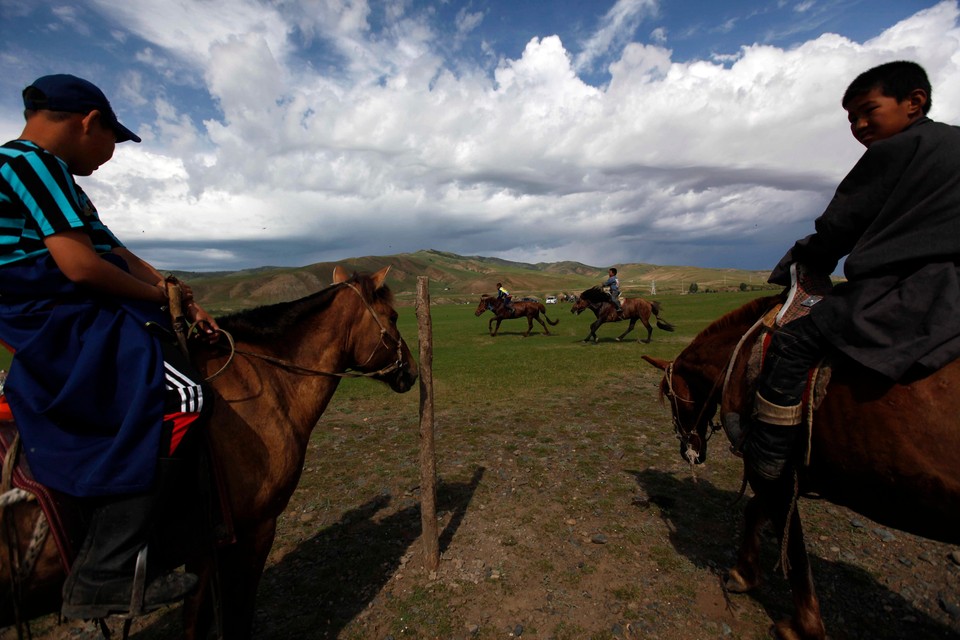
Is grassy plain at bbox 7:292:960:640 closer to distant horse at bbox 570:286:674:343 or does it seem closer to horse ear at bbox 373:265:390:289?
horse ear at bbox 373:265:390:289

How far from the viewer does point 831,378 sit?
2.87m

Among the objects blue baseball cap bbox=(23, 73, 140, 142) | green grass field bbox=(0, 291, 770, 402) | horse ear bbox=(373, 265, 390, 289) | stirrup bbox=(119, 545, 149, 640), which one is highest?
blue baseball cap bbox=(23, 73, 140, 142)

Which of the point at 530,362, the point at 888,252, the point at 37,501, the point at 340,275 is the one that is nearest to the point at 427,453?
the point at 340,275

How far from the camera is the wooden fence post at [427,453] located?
4.50 meters

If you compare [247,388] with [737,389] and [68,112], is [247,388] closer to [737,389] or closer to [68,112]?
[68,112]

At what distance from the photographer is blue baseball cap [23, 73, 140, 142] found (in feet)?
7.04

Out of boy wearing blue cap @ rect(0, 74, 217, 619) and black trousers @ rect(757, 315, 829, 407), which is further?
black trousers @ rect(757, 315, 829, 407)

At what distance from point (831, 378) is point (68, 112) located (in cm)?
480

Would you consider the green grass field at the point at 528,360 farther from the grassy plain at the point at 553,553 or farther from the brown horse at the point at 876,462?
the brown horse at the point at 876,462

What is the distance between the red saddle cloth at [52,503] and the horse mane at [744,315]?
4.68 meters

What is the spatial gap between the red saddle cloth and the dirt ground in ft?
7.41

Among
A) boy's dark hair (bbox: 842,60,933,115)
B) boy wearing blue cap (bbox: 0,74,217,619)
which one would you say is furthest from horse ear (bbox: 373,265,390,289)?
boy's dark hair (bbox: 842,60,933,115)

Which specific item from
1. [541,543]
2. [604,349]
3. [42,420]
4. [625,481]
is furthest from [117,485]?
[604,349]

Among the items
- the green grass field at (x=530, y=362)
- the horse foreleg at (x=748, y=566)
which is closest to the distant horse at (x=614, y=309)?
the green grass field at (x=530, y=362)
